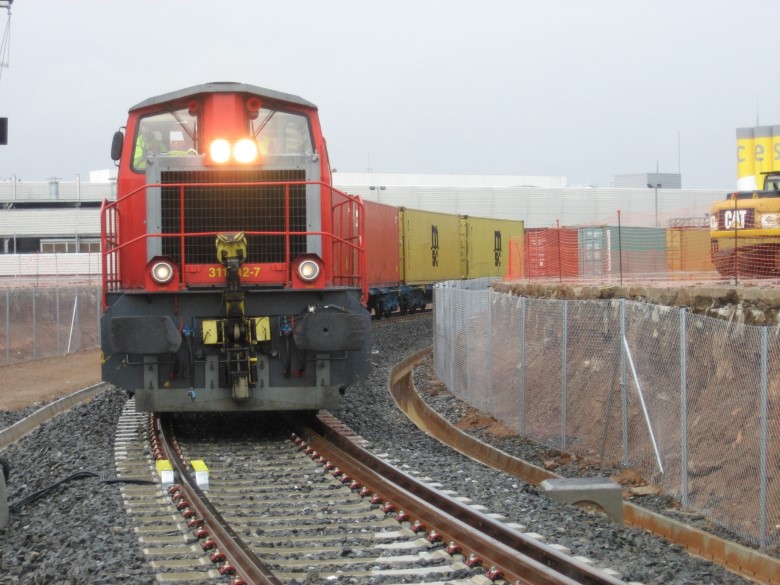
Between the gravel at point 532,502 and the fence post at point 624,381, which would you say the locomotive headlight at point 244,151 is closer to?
the gravel at point 532,502

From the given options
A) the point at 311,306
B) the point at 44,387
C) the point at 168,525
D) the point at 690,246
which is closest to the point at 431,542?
the point at 168,525

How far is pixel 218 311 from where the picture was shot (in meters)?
10.4

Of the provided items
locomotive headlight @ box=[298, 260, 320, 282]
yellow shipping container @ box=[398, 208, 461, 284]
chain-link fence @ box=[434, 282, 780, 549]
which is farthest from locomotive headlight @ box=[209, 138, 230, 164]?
yellow shipping container @ box=[398, 208, 461, 284]

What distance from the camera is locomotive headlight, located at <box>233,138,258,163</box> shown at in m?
10.8

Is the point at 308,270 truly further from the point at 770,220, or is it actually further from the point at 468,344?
the point at 770,220

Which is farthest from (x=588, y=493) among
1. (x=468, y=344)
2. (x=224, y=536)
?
(x=468, y=344)

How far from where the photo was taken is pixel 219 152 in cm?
1082

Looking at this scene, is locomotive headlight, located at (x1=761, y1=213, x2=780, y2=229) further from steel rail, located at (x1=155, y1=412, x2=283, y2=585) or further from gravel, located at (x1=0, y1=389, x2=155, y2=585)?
steel rail, located at (x1=155, y1=412, x2=283, y2=585)

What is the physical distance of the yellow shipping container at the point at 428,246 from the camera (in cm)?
3219

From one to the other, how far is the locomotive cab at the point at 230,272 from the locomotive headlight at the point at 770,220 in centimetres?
1148

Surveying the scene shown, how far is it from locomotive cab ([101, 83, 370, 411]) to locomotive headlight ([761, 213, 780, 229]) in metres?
11.5

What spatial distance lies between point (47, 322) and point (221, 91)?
21.6 metres

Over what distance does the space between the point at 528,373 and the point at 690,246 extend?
44.6ft

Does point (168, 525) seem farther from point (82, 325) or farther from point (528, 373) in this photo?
point (82, 325)
